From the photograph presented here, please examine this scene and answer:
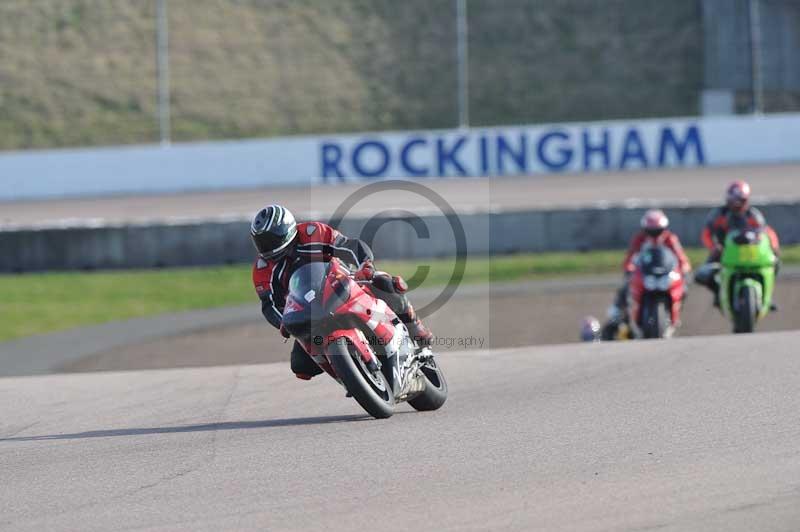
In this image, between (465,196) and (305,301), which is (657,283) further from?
(465,196)

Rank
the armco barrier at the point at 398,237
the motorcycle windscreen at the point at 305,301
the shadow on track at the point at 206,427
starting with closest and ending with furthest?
the motorcycle windscreen at the point at 305,301, the shadow on track at the point at 206,427, the armco barrier at the point at 398,237

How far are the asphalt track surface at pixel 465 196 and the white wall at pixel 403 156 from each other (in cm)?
39

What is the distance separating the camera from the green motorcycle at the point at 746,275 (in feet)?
38.4

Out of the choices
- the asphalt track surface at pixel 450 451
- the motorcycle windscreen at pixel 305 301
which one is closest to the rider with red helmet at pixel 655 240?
the asphalt track surface at pixel 450 451

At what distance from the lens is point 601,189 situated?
87.5 feet

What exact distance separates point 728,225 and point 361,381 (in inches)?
253

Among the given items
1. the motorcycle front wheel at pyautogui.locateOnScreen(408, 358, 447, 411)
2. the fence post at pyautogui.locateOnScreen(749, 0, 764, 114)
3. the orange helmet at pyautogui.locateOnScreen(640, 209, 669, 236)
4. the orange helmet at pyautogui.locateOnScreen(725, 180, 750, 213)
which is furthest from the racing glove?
the fence post at pyautogui.locateOnScreen(749, 0, 764, 114)

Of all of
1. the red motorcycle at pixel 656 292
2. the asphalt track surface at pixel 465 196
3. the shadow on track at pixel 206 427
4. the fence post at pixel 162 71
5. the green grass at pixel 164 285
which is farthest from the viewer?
the fence post at pixel 162 71

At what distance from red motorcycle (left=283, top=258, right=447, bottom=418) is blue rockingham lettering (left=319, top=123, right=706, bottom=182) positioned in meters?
21.2

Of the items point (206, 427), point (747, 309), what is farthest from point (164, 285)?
point (206, 427)

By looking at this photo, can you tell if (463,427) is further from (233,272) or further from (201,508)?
(233,272)

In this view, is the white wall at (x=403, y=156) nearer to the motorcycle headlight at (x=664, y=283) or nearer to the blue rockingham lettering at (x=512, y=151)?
the blue rockingham lettering at (x=512, y=151)

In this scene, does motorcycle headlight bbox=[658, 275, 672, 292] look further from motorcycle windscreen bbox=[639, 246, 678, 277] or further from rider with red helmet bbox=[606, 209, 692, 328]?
rider with red helmet bbox=[606, 209, 692, 328]

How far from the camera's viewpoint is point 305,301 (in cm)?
686
